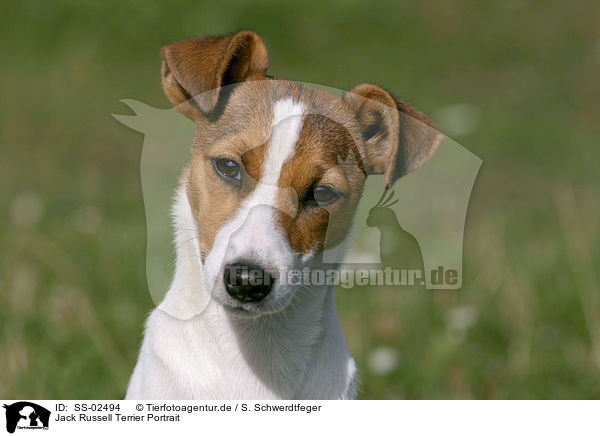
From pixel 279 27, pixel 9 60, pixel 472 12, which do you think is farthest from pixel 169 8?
pixel 472 12

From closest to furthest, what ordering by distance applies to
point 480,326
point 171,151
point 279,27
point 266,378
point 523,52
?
point 266,378, point 171,151, point 480,326, point 279,27, point 523,52

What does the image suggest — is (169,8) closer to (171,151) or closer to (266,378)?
(171,151)

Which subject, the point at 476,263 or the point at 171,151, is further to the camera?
the point at 476,263

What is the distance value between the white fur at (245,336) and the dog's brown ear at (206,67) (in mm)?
257

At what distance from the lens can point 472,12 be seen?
948 cm

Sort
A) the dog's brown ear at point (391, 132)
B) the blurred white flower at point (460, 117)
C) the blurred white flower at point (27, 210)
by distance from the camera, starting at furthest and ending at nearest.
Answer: the blurred white flower at point (460, 117) < the blurred white flower at point (27, 210) < the dog's brown ear at point (391, 132)

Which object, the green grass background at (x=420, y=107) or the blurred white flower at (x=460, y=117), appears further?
the blurred white flower at (x=460, y=117)

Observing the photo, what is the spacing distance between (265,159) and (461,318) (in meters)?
2.56

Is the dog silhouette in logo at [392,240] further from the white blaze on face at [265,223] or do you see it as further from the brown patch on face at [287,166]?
the white blaze on face at [265,223]

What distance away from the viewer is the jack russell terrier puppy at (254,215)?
3.03m

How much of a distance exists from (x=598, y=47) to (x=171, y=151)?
21.6 feet

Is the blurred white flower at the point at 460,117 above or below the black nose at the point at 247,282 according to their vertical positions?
above
